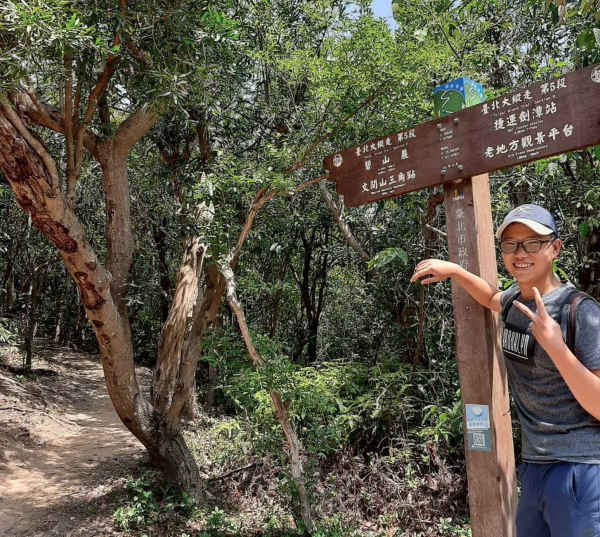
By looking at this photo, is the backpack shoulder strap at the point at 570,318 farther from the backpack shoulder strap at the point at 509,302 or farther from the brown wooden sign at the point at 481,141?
the brown wooden sign at the point at 481,141

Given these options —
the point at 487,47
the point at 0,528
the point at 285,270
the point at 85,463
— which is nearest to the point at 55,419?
the point at 85,463

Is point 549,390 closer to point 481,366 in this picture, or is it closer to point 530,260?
point 530,260

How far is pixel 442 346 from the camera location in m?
5.27

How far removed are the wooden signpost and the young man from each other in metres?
0.54

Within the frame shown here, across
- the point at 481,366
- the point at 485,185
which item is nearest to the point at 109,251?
the point at 485,185

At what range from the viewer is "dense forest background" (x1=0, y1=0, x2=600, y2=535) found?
383 centimetres

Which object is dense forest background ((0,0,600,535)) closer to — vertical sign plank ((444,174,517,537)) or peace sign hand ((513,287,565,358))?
vertical sign plank ((444,174,517,537))

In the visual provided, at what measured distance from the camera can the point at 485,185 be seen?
Answer: 262 centimetres

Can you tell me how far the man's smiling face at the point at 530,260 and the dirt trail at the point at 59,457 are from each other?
429cm

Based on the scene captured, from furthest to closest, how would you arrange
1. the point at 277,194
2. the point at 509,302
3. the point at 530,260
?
the point at 277,194 < the point at 509,302 < the point at 530,260

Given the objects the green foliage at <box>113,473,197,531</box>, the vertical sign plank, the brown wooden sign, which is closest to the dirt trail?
the green foliage at <box>113,473,197,531</box>

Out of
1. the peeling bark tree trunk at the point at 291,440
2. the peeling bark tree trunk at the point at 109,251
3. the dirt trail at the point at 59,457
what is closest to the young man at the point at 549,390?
the peeling bark tree trunk at the point at 291,440

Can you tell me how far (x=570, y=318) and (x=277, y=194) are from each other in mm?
3070

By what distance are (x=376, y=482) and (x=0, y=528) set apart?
141 inches
